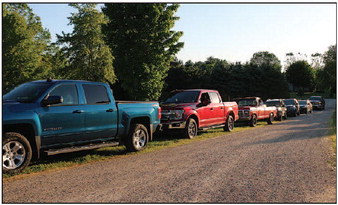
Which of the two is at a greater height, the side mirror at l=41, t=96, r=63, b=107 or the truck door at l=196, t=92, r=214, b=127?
the side mirror at l=41, t=96, r=63, b=107

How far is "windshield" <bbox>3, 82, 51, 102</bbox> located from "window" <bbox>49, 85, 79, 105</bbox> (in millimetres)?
242

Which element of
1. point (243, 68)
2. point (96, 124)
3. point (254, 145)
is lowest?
point (254, 145)

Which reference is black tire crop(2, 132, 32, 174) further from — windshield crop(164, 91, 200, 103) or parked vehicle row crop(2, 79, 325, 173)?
windshield crop(164, 91, 200, 103)

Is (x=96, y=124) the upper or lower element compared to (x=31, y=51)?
lower

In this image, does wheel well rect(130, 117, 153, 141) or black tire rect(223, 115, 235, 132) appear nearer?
wheel well rect(130, 117, 153, 141)

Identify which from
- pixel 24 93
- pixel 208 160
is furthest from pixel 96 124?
pixel 208 160

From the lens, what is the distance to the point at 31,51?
37.5 meters

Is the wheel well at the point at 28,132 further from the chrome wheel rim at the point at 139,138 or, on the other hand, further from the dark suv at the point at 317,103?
the dark suv at the point at 317,103

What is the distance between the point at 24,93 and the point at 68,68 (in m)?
40.5

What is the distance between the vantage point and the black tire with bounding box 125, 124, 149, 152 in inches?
389

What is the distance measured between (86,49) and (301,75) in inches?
2597

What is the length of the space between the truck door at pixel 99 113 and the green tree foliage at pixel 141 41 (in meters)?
13.4

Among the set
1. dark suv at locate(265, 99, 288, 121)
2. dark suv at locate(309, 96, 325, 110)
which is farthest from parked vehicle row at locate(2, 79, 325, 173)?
dark suv at locate(309, 96, 325, 110)

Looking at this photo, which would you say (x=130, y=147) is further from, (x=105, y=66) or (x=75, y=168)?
(x=105, y=66)
